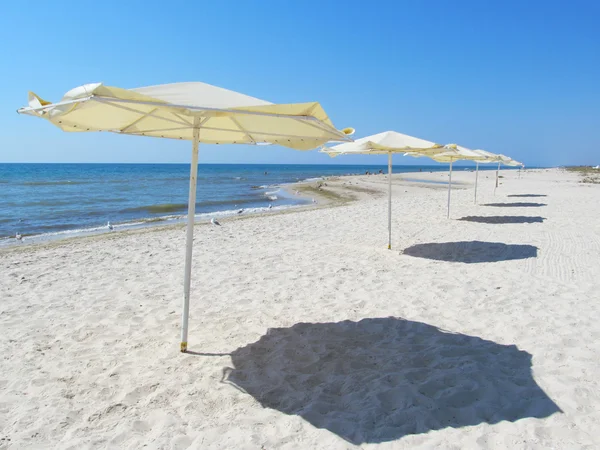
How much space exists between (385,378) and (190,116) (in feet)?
8.84

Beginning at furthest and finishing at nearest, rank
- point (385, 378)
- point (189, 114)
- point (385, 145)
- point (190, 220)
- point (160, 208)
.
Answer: point (160, 208) → point (385, 145) → point (190, 220) → point (385, 378) → point (189, 114)


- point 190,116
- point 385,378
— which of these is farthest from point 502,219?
point 190,116

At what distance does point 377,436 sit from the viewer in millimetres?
2697

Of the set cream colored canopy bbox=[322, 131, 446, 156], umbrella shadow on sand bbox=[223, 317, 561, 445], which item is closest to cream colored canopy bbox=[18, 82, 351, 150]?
umbrella shadow on sand bbox=[223, 317, 561, 445]

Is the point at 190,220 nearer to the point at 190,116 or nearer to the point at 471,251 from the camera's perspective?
the point at 190,116

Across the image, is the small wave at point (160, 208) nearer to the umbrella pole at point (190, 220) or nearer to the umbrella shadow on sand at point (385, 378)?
the umbrella pole at point (190, 220)

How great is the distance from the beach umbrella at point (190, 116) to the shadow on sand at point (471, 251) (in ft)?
14.0

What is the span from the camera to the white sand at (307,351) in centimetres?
280

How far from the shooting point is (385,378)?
11.2ft

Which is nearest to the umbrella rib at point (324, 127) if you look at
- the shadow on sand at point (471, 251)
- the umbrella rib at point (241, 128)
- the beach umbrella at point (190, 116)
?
the beach umbrella at point (190, 116)

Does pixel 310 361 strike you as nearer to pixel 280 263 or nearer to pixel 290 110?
pixel 290 110

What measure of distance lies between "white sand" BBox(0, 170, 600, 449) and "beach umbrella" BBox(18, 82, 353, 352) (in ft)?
2.85

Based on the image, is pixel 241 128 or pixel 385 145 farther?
pixel 385 145

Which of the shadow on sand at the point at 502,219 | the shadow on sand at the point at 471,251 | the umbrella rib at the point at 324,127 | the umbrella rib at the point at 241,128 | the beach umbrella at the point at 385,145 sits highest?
the beach umbrella at the point at 385,145
